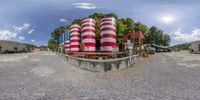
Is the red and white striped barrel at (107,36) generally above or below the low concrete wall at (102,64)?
above

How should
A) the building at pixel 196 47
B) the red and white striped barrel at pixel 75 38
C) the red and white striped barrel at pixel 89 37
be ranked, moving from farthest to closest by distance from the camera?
1. the building at pixel 196 47
2. the red and white striped barrel at pixel 75 38
3. the red and white striped barrel at pixel 89 37

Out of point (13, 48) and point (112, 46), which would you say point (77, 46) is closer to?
point (112, 46)

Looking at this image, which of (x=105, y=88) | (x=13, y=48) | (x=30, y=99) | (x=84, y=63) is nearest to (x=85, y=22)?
(x=84, y=63)

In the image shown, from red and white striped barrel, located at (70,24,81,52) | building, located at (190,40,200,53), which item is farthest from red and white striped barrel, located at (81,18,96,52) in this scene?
building, located at (190,40,200,53)

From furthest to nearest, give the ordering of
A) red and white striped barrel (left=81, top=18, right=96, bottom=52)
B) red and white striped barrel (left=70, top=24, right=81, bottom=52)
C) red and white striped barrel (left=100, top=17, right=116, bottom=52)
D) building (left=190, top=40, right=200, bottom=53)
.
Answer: building (left=190, top=40, right=200, bottom=53)
red and white striped barrel (left=70, top=24, right=81, bottom=52)
red and white striped barrel (left=81, top=18, right=96, bottom=52)
red and white striped barrel (left=100, top=17, right=116, bottom=52)

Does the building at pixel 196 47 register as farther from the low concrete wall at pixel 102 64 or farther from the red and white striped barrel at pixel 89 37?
the low concrete wall at pixel 102 64

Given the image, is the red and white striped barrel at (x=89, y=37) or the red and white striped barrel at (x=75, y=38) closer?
the red and white striped barrel at (x=89, y=37)

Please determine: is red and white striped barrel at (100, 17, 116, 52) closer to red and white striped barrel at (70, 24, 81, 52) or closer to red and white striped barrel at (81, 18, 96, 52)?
red and white striped barrel at (81, 18, 96, 52)

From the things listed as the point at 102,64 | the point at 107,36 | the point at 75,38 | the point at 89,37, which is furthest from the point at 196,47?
the point at 102,64

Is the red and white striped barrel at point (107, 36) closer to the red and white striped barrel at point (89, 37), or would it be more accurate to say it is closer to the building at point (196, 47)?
the red and white striped barrel at point (89, 37)

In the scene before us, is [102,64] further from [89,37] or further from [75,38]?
[75,38]

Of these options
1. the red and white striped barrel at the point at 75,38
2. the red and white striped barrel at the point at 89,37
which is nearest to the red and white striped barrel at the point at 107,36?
the red and white striped barrel at the point at 89,37

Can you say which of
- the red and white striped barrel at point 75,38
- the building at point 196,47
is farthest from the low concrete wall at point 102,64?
the building at point 196,47

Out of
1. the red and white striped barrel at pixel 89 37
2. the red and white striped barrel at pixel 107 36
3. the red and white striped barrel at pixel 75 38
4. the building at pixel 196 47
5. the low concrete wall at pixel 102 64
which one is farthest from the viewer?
the building at pixel 196 47
